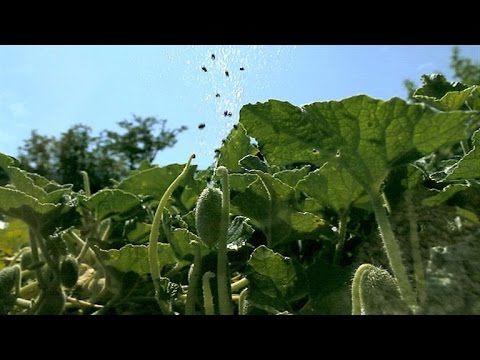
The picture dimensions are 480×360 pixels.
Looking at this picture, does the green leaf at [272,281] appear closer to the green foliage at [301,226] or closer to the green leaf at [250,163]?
the green foliage at [301,226]

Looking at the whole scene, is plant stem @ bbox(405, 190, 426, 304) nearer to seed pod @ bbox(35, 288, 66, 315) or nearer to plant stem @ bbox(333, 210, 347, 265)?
plant stem @ bbox(333, 210, 347, 265)

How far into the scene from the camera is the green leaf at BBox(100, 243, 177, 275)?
2.41 feet

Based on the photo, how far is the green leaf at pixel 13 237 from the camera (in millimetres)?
1018

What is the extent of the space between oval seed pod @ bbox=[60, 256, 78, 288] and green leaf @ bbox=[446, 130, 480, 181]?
1.57ft

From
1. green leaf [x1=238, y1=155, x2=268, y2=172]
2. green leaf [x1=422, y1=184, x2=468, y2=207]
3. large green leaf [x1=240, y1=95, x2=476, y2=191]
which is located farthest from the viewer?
green leaf [x1=238, y1=155, x2=268, y2=172]

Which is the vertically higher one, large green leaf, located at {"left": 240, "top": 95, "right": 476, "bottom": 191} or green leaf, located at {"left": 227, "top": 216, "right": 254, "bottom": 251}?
large green leaf, located at {"left": 240, "top": 95, "right": 476, "bottom": 191}

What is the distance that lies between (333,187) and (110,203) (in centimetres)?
34

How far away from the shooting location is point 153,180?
964 mm

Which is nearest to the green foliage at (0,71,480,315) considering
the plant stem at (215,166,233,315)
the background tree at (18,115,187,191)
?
the plant stem at (215,166,233,315)

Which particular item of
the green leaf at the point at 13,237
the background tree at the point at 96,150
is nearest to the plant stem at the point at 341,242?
the green leaf at the point at 13,237

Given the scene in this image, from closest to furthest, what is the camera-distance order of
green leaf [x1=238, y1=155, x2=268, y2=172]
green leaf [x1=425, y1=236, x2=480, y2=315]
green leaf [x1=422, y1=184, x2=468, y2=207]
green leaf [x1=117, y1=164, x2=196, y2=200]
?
green leaf [x1=425, y1=236, x2=480, y2=315], green leaf [x1=422, y1=184, x2=468, y2=207], green leaf [x1=238, y1=155, x2=268, y2=172], green leaf [x1=117, y1=164, x2=196, y2=200]
